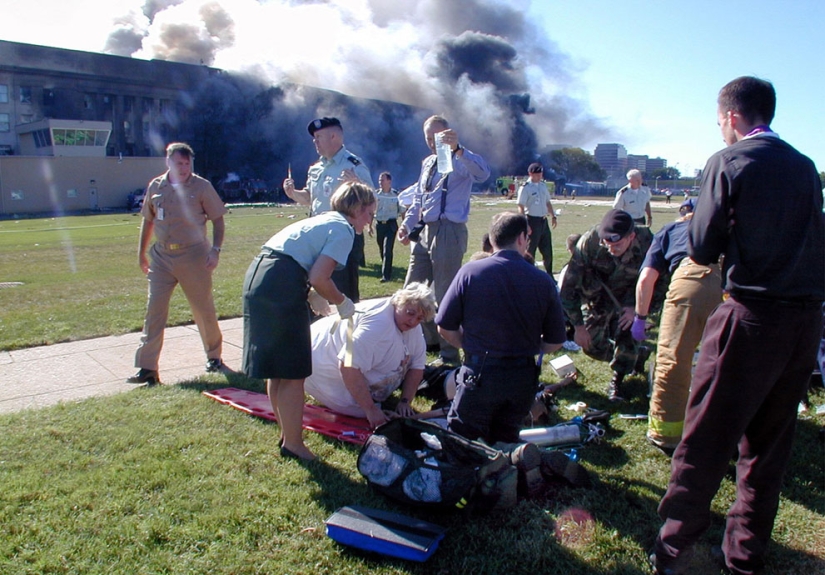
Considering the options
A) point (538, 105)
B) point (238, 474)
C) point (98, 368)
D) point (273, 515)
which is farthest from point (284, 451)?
point (538, 105)

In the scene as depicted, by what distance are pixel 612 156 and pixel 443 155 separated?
140m

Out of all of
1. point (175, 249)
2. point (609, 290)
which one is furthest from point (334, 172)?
point (609, 290)

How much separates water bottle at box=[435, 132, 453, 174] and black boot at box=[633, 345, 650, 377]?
6.98ft

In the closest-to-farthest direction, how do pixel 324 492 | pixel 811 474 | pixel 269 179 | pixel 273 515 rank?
pixel 273 515 → pixel 324 492 → pixel 811 474 → pixel 269 179

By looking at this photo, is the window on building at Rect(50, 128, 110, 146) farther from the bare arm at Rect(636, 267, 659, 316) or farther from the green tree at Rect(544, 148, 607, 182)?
the bare arm at Rect(636, 267, 659, 316)

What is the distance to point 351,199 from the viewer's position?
12.0ft

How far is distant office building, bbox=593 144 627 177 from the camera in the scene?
5285 inches

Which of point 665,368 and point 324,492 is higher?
point 665,368

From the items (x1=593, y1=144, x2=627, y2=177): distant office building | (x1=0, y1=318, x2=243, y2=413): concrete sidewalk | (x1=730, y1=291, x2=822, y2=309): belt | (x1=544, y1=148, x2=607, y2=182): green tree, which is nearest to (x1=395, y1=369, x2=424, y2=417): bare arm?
(x1=0, y1=318, x2=243, y2=413): concrete sidewalk

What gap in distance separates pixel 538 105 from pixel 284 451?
8731 centimetres

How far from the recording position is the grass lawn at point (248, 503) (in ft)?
9.15

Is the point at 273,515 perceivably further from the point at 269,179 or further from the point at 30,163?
the point at 269,179

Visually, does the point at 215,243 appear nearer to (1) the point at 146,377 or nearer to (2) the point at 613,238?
(1) the point at 146,377

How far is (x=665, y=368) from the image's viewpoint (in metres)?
3.75
